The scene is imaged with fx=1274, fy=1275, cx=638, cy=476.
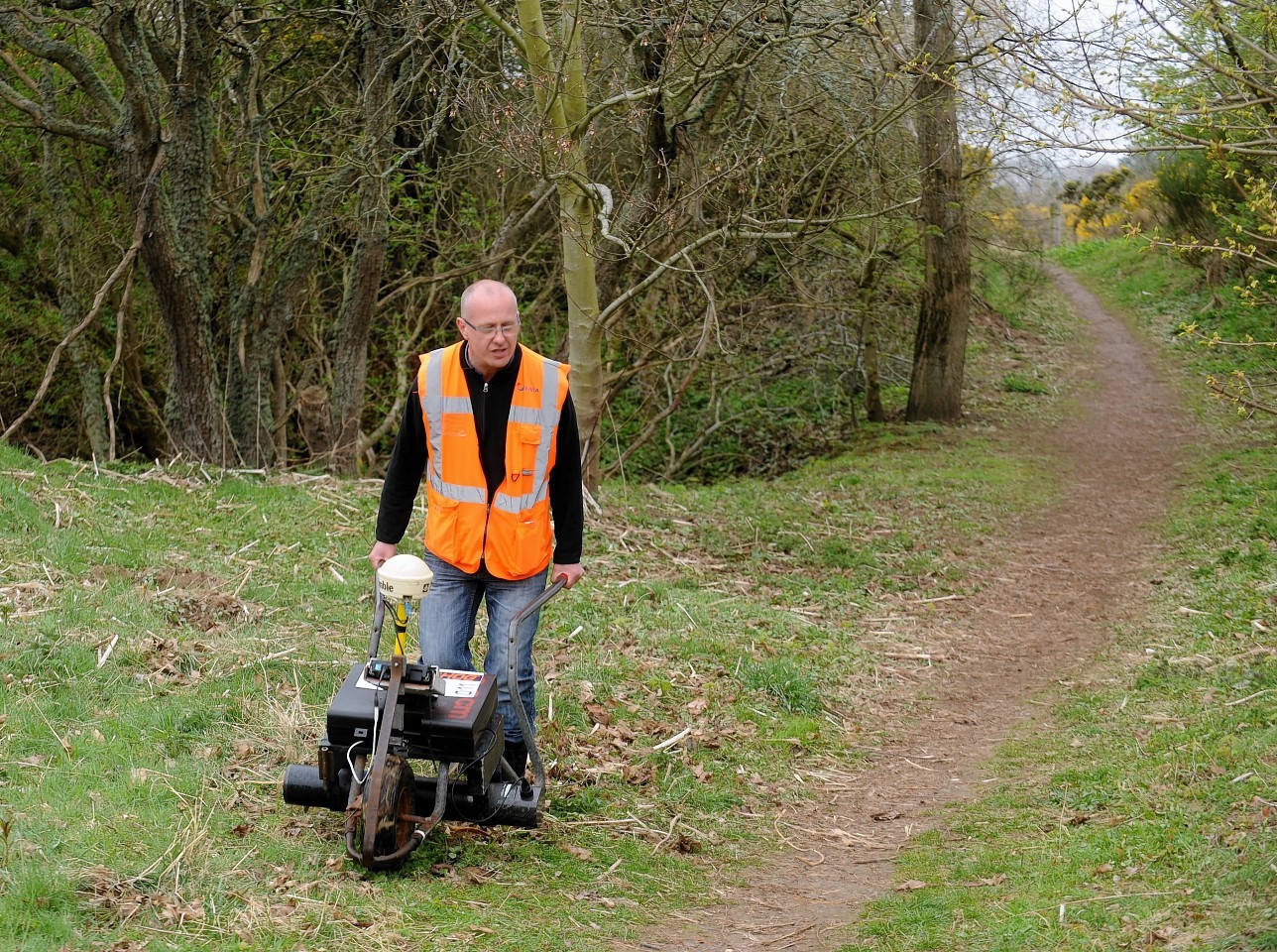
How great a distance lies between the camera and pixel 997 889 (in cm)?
539

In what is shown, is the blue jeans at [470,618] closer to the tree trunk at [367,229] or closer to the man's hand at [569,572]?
the man's hand at [569,572]

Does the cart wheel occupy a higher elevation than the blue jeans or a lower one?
lower

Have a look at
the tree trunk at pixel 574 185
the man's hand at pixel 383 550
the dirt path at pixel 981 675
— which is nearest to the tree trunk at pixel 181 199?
the tree trunk at pixel 574 185

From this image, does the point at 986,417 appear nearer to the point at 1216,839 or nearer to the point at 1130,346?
the point at 1130,346

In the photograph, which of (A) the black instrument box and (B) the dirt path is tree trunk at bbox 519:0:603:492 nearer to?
(B) the dirt path

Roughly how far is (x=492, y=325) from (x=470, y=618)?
1350mm

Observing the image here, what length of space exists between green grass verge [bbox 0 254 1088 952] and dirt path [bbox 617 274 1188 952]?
0.28 metres

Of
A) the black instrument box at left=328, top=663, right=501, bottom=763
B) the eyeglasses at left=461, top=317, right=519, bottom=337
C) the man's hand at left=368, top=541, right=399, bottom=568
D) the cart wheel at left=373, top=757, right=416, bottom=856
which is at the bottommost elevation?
the cart wheel at left=373, top=757, right=416, bottom=856

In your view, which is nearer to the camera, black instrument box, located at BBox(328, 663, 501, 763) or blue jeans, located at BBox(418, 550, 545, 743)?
black instrument box, located at BBox(328, 663, 501, 763)

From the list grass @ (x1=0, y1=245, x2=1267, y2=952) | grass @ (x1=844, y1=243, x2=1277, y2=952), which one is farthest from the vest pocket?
grass @ (x1=844, y1=243, x2=1277, y2=952)

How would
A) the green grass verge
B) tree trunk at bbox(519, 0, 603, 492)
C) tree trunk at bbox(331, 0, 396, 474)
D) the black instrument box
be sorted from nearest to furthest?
the green grass verge < the black instrument box < tree trunk at bbox(519, 0, 603, 492) < tree trunk at bbox(331, 0, 396, 474)

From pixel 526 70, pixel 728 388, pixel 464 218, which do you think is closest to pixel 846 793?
pixel 526 70

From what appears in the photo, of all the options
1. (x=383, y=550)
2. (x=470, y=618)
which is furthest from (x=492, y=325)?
(x=470, y=618)

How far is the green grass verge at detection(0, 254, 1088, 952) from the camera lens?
4.64 m
